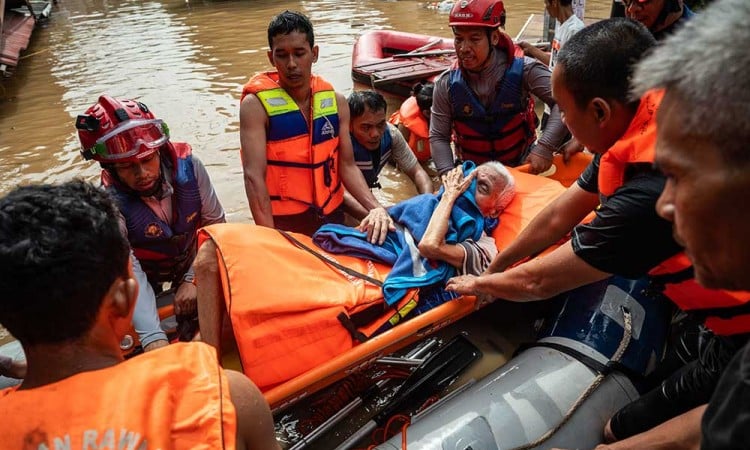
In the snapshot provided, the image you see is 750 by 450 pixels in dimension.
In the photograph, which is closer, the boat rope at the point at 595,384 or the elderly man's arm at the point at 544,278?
the elderly man's arm at the point at 544,278

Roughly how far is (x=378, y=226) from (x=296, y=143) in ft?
2.35

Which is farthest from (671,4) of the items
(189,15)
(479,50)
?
(189,15)

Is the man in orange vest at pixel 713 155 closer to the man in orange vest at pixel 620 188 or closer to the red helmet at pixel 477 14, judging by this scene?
the man in orange vest at pixel 620 188

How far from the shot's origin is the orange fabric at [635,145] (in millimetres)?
1484

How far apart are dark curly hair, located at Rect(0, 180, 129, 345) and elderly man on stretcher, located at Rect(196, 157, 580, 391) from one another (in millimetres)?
1124

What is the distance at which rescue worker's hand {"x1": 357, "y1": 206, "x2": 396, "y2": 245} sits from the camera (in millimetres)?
2834

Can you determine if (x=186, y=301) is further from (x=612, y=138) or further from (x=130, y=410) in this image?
(x=612, y=138)

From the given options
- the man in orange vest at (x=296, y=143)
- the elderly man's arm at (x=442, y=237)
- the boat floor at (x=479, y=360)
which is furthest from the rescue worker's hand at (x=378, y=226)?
the boat floor at (x=479, y=360)

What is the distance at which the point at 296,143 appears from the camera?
3.08 m

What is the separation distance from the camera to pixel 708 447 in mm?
699

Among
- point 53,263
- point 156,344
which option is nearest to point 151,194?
point 156,344

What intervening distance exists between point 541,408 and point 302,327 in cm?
101

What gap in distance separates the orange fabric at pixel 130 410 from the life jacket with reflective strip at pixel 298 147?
2104 millimetres

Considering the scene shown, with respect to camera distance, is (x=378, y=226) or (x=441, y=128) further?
(x=441, y=128)
